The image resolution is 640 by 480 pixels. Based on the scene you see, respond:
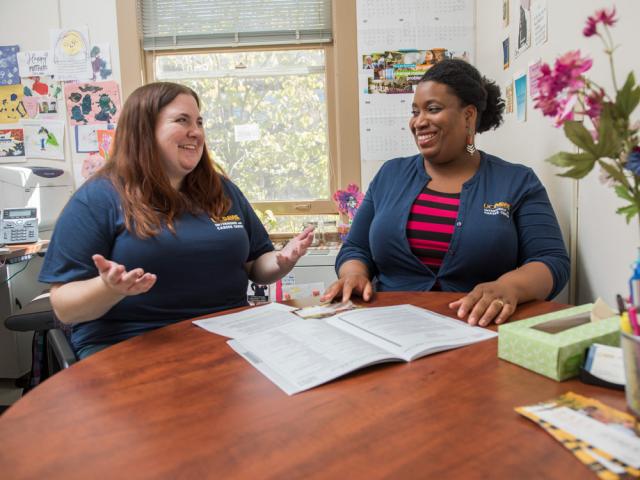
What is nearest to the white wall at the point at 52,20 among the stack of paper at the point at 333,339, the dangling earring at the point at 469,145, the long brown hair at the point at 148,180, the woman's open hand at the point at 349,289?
the long brown hair at the point at 148,180

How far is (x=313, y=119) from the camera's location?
3.13 m

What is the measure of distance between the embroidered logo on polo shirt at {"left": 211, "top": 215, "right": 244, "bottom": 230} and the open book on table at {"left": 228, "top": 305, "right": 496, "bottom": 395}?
19.6 inches

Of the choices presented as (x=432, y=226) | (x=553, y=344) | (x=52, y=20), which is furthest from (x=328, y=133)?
(x=553, y=344)

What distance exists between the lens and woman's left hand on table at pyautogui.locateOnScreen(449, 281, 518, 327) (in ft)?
3.71

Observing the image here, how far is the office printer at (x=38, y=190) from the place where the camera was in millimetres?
2809

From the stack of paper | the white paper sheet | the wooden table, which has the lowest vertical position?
the wooden table

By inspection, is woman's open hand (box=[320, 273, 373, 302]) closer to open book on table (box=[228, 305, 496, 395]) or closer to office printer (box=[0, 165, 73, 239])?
open book on table (box=[228, 305, 496, 395])

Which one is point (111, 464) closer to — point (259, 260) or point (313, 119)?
point (259, 260)

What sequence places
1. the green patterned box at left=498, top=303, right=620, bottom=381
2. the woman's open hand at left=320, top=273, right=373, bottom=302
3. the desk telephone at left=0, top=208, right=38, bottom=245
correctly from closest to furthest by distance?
the green patterned box at left=498, top=303, right=620, bottom=381, the woman's open hand at left=320, top=273, right=373, bottom=302, the desk telephone at left=0, top=208, right=38, bottom=245

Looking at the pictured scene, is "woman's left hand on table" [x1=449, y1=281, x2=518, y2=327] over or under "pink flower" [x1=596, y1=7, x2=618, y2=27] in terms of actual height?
under

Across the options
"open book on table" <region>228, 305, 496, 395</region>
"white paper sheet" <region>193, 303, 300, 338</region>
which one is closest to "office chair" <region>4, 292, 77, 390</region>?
"white paper sheet" <region>193, 303, 300, 338</region>

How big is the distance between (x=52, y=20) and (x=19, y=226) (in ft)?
4.10

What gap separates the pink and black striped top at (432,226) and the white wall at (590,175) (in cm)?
37

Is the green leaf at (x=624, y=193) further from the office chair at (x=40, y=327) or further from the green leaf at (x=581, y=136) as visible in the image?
the office chair at (x=40, y=327)
